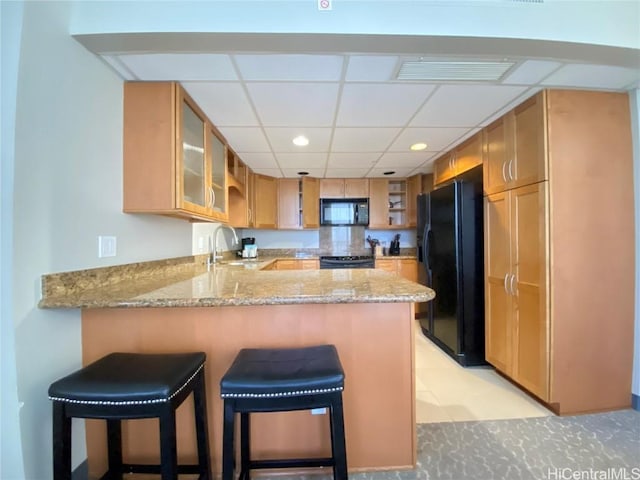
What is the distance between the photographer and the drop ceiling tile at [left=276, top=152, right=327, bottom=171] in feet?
10.5

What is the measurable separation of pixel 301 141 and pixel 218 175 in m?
0.85

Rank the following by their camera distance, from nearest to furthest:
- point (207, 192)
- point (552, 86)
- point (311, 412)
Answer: point (311, 412)
point (552, 86)
point (207, 192)

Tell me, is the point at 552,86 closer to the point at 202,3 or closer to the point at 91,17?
the point at 202,3

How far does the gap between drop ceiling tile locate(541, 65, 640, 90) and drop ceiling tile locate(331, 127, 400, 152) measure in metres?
1.07

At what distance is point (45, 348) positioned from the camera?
1160 mm

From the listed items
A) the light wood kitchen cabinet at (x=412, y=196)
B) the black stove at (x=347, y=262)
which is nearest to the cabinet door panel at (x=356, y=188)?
the light wood kitchen cabinet at (x=412, y=196)

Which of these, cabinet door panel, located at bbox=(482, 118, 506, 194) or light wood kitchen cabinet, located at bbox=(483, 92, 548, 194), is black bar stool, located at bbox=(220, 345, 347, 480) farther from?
cabinet door panel, located at bbox=(482, 118, 506, 194)

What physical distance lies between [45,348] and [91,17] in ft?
4.90

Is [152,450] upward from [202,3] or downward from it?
downward

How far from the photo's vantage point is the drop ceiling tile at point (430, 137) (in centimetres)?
247

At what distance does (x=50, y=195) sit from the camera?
118 cm

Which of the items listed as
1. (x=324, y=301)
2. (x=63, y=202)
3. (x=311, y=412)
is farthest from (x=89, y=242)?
(x=311, y=412)

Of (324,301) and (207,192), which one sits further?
(207,192)

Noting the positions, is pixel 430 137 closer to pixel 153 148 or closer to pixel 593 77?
pixel 593 77
